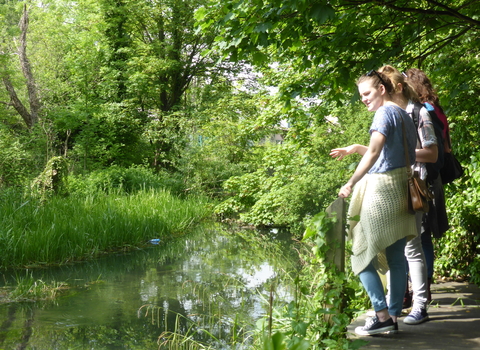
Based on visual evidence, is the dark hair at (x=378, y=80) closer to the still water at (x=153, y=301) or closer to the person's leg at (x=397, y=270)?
the person's leg at (x=397, y=270)

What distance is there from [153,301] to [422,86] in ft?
14.3

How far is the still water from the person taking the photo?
5105 millimetres

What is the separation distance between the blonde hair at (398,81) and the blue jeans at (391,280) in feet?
3.13

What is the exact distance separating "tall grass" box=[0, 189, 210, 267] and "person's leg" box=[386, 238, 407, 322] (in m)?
6.78

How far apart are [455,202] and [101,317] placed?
4055 mm

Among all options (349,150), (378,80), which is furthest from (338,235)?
(378,80)

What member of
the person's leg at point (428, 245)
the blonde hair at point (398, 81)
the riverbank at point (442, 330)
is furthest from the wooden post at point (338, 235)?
the person's leg at point (428, 245)

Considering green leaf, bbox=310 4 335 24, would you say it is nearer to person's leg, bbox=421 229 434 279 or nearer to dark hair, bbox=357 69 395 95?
dark hair, bbox=357 69 395 95

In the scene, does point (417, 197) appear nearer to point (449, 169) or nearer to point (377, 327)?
point (377, 327)

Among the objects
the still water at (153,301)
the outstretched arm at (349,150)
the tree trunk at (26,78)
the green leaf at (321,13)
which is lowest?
the still water at (153,301)

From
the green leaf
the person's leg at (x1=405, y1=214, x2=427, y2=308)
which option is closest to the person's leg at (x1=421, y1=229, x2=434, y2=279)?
the person's leg at (x1=405, y1=214, x2=427, y2=308)

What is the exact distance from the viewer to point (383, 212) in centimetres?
305

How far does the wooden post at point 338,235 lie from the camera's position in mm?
3168

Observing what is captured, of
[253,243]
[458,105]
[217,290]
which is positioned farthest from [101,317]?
[253,243]
